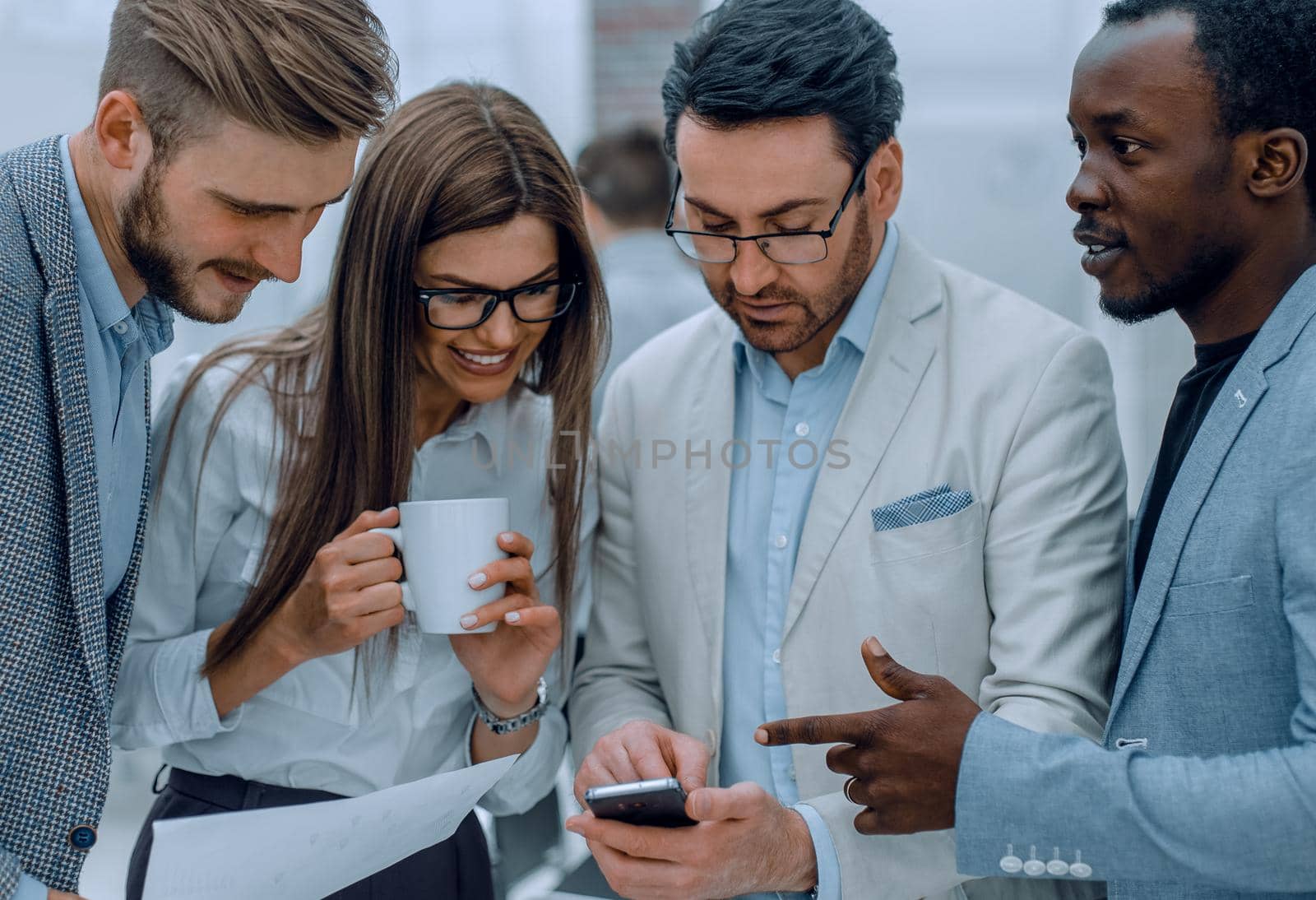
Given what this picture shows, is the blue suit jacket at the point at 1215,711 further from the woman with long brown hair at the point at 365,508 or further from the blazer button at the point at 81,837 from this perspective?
the blazer button at the point at 81,837

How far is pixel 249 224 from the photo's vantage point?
1276 millimetres

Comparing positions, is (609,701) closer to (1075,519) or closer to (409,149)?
(1075,519)

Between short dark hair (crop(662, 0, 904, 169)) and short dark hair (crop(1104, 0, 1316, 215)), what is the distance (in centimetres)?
47

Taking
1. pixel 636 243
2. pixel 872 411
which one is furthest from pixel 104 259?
pixel 636 243

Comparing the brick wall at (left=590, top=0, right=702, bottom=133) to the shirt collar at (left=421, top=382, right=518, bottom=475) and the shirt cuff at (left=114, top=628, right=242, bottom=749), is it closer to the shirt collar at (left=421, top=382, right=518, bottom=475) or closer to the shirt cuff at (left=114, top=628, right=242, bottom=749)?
the shirt collar at (left=421, top=382, right=518, bottom=475)

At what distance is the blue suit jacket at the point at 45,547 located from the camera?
1123 millimetres

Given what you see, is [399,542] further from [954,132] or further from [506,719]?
[954,132]

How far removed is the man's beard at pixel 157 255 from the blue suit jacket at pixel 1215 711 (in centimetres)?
98

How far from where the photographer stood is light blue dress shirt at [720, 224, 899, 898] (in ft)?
5.01

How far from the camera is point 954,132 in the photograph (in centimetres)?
352

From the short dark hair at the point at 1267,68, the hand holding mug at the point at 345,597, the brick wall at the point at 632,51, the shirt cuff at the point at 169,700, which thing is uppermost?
the brick wall at the point at 632,51

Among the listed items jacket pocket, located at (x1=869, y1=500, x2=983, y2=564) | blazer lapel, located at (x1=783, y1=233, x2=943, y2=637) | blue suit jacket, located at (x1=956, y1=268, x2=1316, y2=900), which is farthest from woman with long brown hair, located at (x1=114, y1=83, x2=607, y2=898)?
blue suit jacket, located at (x1=956, y1=268, x2=1316, y2=900)

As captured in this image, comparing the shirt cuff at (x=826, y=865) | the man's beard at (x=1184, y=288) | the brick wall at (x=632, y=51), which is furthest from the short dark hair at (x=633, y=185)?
the shirt cuff at (x=826, y=865)

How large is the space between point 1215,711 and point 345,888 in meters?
1.07
